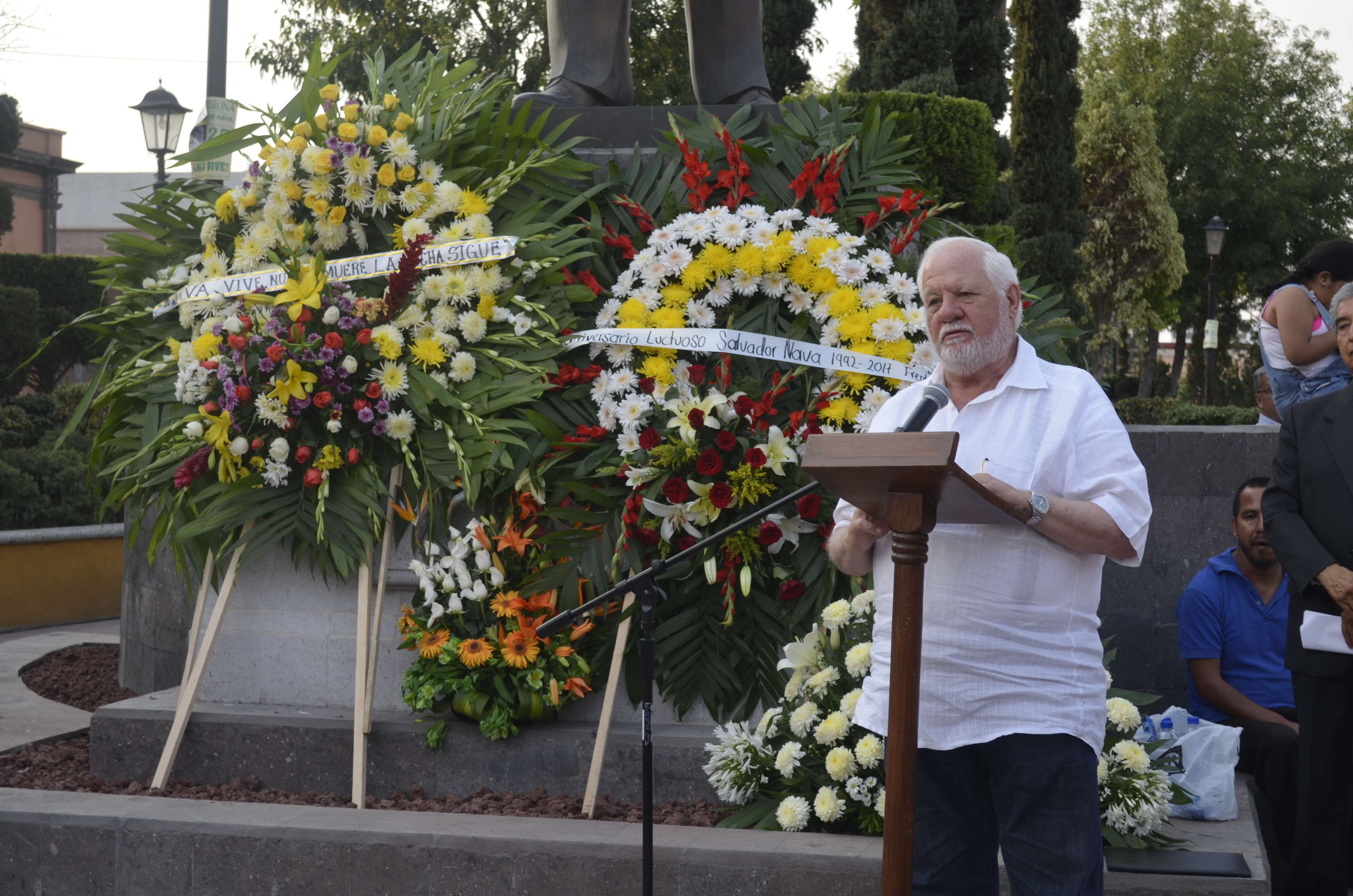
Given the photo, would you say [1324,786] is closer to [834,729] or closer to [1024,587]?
[834,729]

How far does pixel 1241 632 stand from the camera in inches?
184

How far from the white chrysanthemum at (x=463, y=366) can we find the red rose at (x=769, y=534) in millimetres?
1185

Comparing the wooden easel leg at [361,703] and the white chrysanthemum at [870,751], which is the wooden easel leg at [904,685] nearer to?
the white chrysanthemum at [870,751]

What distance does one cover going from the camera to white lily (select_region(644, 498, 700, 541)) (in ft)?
13.8

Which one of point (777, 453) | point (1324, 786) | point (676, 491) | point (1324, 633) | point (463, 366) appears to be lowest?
point (1324, 786)

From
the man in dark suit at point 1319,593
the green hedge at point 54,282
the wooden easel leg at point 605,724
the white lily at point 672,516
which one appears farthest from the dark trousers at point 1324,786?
the green hedge at point 54,282

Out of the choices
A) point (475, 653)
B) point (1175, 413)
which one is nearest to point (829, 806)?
point (475, 653)

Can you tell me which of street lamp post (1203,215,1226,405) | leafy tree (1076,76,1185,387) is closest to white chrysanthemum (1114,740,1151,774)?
street lamp post (1203,215,1226,405)

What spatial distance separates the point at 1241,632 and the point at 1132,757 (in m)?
1.41

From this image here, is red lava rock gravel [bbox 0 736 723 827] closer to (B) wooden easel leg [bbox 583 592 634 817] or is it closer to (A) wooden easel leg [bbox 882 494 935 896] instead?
(B) wooden easel leg [bbox 583 592 634 817]

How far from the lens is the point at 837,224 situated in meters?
4.88

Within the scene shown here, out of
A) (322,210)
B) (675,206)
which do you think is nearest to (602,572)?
(675,206)

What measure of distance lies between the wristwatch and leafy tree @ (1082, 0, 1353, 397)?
30.9m

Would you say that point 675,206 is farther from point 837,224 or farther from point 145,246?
point 145,246
